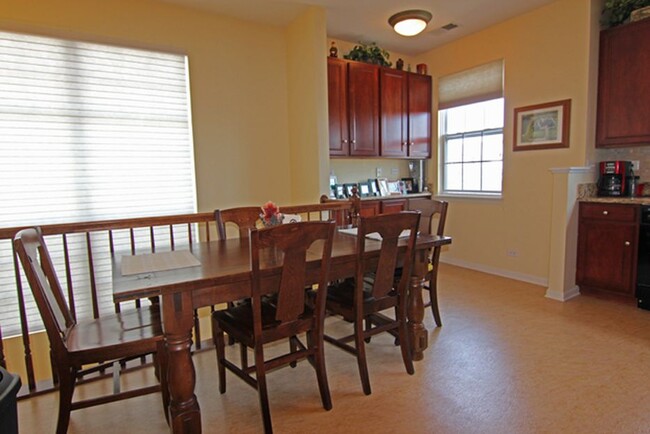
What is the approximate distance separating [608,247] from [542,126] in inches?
55.6

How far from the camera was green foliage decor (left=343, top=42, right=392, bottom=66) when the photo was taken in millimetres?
4617

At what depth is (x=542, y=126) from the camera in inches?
161

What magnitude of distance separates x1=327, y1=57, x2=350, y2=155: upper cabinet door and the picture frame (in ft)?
6.45

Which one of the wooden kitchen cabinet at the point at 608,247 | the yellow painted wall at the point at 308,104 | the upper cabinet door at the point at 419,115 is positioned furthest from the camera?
the upper cabinet door at the point at 419,115

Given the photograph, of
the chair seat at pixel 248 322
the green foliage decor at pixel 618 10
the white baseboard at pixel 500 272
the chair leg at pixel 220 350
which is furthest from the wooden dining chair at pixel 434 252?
the green foliage decor at pixel 618 10

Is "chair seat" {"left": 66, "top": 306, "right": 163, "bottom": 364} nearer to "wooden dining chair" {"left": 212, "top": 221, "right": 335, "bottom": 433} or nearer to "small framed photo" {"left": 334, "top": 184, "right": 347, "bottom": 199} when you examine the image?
"wooden dining chair" {"left": 212, "top": 221, "right": 335, "bottom": 433}

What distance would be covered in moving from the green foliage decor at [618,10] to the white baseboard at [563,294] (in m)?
2.62

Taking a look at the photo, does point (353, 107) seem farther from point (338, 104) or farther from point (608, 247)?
point (608, 247)

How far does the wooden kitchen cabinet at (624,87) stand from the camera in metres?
3.44

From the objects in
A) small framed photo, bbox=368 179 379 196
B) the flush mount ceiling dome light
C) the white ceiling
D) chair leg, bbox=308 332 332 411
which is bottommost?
chair leg, bbox=308 332 332 411

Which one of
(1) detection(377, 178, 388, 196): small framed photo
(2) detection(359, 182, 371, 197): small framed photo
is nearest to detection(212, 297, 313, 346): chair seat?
(2) detection(359, 182, 371, 197): small framed photo

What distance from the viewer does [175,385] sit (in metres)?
1.66

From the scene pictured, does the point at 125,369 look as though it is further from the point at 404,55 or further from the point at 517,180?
the point at 404,55

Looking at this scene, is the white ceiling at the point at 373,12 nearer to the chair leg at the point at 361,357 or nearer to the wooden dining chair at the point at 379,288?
the wooden dining chair at the point at 379,288
